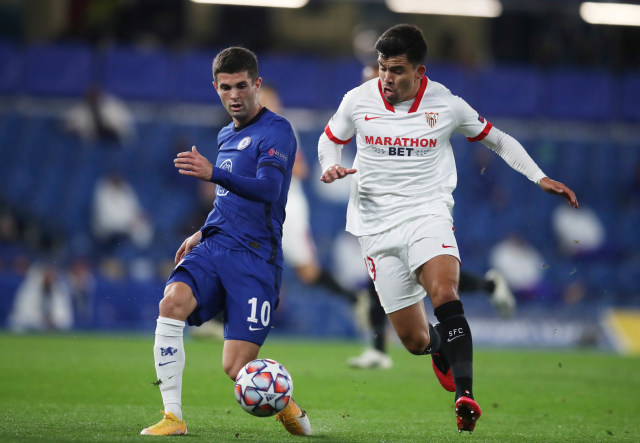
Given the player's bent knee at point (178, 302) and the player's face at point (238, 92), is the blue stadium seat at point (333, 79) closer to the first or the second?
the player's face at point (238, 92)

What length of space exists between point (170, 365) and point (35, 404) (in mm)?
1802

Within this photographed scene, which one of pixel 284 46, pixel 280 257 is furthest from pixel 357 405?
pixel 284 46

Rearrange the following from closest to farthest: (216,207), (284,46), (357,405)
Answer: (216,207) → (357,405) → (284,46)

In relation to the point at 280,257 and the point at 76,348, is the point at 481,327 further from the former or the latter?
the point at 280,257

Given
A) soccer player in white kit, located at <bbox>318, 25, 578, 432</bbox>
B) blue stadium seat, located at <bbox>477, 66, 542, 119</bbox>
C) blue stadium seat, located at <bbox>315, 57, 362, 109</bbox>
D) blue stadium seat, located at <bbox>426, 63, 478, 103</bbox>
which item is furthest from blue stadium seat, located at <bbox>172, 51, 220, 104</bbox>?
soccer player in white kit, located at <bbox>318, 25, 578, 432</bbox>

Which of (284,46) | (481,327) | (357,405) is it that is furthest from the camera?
(284,46)

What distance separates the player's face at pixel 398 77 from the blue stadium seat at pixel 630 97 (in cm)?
1494

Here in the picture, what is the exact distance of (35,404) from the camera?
655 cm

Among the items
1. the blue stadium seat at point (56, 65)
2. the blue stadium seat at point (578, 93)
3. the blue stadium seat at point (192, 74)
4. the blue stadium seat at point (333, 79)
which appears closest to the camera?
the blue stadium seat at point (56, 65)

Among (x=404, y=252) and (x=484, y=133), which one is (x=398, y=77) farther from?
(x=404, y=252)

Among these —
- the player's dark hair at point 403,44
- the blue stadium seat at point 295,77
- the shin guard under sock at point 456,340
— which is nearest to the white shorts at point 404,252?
the shin guard under sock at point 456,340

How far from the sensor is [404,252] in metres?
5.79

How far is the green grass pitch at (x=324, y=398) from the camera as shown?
18.3ft

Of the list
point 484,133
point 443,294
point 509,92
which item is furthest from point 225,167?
point 509,92
